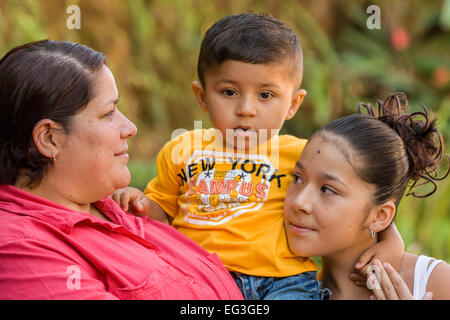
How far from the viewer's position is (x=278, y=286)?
229 centimetres

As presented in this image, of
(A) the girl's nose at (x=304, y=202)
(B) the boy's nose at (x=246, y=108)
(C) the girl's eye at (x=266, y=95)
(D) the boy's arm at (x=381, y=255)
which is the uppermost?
(C) the girl's eye at (x=266, y=95)

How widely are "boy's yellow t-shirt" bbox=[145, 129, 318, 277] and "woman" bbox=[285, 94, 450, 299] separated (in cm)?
11

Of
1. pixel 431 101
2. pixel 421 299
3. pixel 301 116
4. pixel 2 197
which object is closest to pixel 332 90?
pixel 301 116

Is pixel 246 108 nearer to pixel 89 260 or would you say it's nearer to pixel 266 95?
pixel 266 95

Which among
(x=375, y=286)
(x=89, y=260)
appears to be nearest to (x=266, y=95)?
(x=375, y=286)

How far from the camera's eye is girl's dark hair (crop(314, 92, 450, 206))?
7.27ft

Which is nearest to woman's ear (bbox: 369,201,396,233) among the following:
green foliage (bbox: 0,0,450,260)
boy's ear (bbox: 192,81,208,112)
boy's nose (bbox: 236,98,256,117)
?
boy's nose (bbox: 236,98,256,117)

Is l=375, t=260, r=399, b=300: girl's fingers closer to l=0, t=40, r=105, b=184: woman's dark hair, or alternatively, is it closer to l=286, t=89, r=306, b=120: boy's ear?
l=286, t=89, r=306, b=120: boy's ear

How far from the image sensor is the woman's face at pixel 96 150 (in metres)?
2.04

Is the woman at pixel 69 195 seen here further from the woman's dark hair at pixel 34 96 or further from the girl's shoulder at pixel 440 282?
the girl's shoulder at pixel 440 282

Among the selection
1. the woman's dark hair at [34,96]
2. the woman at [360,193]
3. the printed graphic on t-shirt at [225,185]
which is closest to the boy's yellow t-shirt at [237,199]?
the printed graphic on t-shirt at [225,185]

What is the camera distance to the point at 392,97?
2529 millimetres

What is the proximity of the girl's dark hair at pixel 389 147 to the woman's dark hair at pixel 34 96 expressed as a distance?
3.60ft
